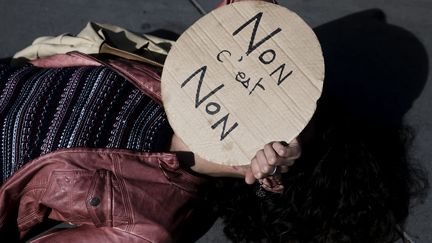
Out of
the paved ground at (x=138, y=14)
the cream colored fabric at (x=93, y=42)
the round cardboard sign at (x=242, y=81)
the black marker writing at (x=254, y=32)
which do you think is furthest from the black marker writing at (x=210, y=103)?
the paved ground at (x=138, y=14)

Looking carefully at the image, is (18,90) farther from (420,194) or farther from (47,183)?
(420,194)

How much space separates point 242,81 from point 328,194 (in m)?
0.42

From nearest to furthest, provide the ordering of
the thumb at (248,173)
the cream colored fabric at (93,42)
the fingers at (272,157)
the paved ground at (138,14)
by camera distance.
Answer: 1. the fingers at (272,157)
2. the thumb at (248,173)
3. the cream colored fabric at (93,42)
4. the paved ground at (138,14)

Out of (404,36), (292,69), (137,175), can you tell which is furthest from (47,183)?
(404,36)

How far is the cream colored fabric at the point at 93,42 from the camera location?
5.86 ft

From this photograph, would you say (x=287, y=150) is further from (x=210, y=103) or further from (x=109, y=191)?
(x=109, y=191)

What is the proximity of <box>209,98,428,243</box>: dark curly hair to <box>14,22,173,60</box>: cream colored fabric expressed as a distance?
0.50m

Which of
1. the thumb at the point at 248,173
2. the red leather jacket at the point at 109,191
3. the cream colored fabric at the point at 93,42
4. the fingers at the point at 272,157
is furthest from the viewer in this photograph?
the cream colored fabric at the point at 93,42

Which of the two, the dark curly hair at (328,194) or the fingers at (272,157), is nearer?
the fingers at (272,157)

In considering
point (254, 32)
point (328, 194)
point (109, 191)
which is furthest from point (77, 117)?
point (328, 194)

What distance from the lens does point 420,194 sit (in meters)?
1.80

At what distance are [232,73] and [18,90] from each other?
2.27ft

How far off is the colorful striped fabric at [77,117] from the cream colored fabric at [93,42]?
153 mm

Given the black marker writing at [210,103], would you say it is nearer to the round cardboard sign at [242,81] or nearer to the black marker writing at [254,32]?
the round cardboard sign at [242,81]
